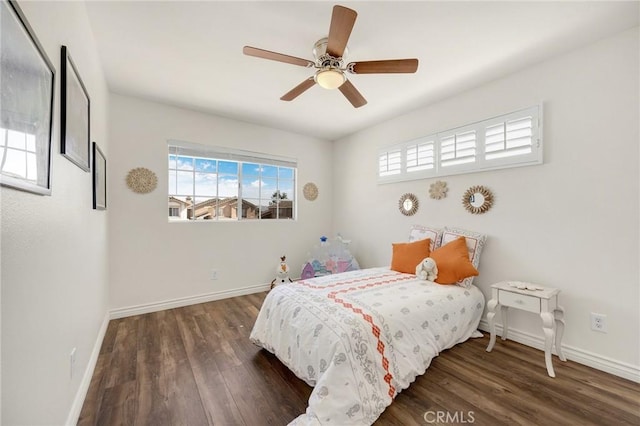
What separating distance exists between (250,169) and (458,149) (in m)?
2.83

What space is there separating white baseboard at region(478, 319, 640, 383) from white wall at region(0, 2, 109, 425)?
3.34 m

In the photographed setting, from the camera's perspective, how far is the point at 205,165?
144 inches

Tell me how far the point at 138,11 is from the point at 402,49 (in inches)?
77.2

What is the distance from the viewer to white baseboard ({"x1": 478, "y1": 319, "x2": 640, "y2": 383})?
192 centimetres

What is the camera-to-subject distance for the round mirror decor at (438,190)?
3098mm

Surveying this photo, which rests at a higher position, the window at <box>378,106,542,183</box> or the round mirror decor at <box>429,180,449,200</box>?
the window at <box>378,106,542,183</box>

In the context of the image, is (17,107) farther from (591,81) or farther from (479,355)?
(591,81)

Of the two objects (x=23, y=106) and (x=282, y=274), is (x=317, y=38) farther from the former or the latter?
(x=282, y=274)

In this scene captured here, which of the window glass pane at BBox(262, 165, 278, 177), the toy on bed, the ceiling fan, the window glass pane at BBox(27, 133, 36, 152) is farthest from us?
the window glass pane at BBox(262, 165, 278, 177)

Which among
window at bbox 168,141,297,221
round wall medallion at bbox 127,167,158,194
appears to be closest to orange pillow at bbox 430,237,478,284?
window at bbox 168,141,297,221

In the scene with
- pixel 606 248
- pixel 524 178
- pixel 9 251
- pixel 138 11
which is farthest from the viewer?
pixel 524 178

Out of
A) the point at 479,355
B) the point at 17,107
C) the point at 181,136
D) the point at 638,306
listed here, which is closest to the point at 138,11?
the point at 17,107

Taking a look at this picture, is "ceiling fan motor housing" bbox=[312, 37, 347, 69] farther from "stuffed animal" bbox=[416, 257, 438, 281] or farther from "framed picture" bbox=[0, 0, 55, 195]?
"stuffed animal" bbox=[416, 257, 438, 281]

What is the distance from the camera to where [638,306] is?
192cm
